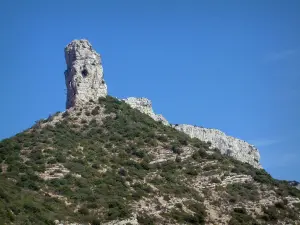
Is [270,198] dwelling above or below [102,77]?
below

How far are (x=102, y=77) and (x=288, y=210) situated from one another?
1129 inches

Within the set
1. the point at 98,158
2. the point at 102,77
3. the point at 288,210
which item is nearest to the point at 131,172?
the point at 98,158

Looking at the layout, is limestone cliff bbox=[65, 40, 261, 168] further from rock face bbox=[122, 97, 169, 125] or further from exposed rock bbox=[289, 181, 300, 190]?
exposed rock bbox=[289, 181, 300, 190]

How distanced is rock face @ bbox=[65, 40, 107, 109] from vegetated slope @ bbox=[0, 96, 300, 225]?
2.11 m

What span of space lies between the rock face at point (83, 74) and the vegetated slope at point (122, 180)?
2.11m

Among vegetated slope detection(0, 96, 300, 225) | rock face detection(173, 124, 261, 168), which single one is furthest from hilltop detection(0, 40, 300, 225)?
rock face detection(173, 124, 261, 168)

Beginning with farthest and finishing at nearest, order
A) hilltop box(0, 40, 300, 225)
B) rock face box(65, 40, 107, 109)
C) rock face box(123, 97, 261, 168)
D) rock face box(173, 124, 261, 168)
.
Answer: rock face box(173, 124, 261, 168) < rock face box(123, 97, 261, 168) < rock face box(65, 40, 107, 109) < hilltop box(0, 40, 300, 225)

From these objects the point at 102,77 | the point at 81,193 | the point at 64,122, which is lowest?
the point at 81,193

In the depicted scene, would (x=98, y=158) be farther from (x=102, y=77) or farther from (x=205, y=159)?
(x=102, y=77)

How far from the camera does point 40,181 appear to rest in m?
42.5

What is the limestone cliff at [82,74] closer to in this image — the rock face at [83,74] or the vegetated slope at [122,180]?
the rock face at [83,74]

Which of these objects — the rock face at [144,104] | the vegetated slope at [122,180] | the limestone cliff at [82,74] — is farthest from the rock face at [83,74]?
the rock face at [144,104]

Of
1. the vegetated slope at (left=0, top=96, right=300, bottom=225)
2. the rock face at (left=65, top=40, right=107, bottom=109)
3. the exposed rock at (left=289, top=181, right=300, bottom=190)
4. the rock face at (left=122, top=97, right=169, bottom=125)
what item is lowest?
the vegetated slope at (left=0, top=96, right=300, bottom=225)

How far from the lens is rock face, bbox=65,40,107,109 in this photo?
60.8 metres
